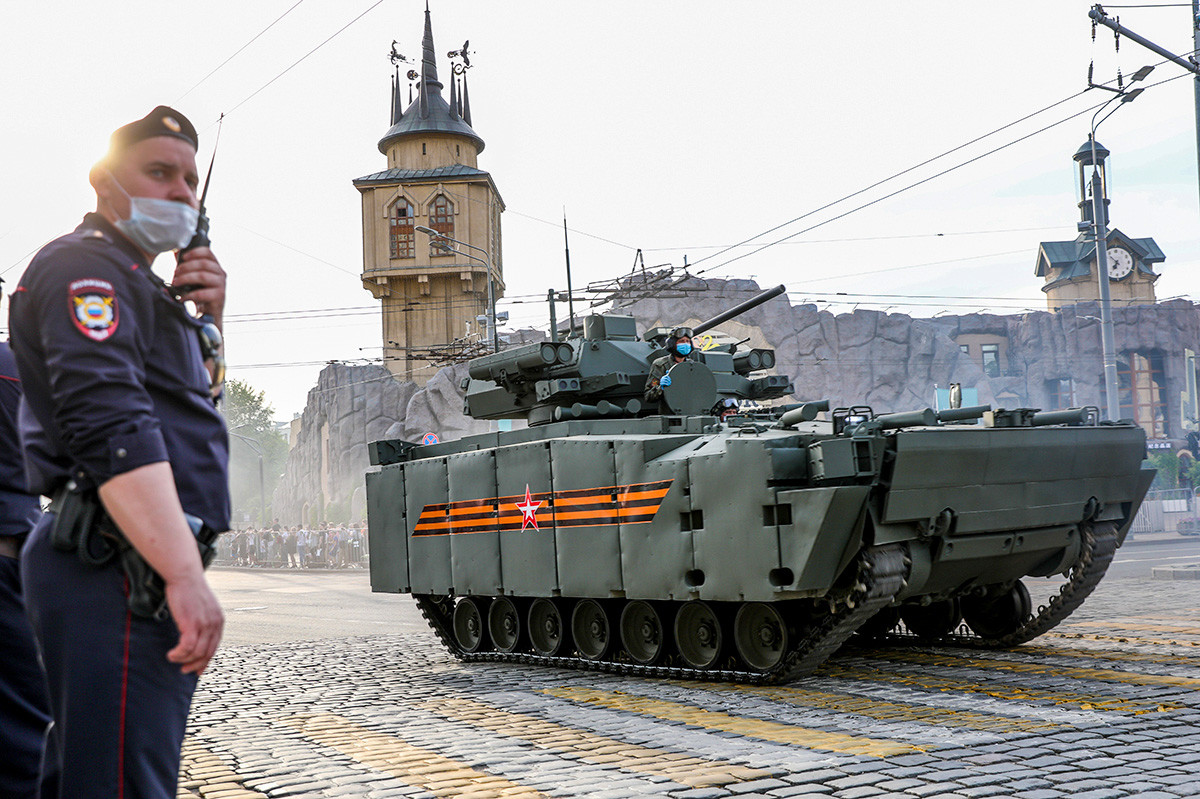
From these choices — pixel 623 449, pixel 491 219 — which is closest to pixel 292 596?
pixel 623 449

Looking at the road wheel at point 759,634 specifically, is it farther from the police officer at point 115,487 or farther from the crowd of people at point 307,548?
the crowd of people at point 307,548

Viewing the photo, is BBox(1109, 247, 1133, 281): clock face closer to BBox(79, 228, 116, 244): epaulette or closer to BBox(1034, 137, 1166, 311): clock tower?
A: BBox(1034, 137, 1166, 311): clock tower

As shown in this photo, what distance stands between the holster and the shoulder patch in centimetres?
35

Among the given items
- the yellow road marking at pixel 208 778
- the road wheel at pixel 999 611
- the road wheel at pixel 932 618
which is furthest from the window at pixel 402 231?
the yellow road marking at pixel 208 778

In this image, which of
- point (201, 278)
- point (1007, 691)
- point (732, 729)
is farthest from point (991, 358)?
point (201, 278)

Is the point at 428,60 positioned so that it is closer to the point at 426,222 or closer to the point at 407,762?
the point at 426,222

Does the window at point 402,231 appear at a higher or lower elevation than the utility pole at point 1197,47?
higher

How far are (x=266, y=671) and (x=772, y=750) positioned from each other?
626 cm

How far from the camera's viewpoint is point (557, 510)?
10375 mm

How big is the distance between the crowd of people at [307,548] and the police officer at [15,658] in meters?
31.7

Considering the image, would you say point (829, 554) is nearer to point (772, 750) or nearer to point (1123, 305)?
point (772, 750)

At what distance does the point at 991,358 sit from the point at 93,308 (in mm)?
60437

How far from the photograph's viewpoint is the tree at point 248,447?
9081 cm

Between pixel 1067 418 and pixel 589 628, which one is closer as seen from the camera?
pixel 1067 418
